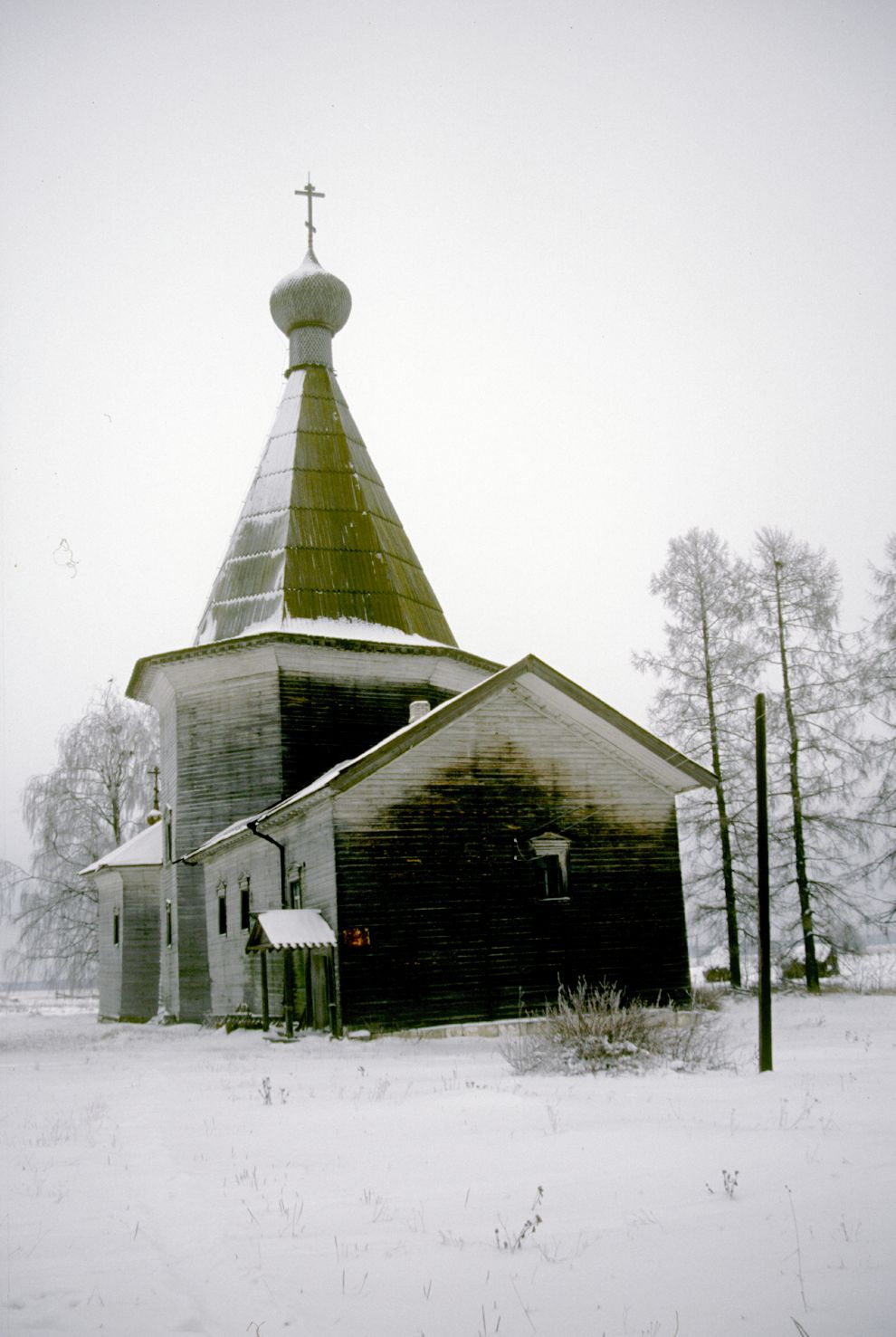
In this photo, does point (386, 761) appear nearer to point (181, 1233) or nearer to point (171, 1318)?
point (181, 1233)

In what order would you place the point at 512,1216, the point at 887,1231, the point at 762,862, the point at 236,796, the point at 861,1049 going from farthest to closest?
the point at 236,796
the point at 861,1049
the point at 762,862
the point at 512,1216
the point at 887,1231

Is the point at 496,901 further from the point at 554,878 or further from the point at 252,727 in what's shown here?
the point at 252,727

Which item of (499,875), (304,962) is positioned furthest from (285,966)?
(499,875)

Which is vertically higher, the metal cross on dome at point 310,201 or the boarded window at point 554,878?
the metal cross on dome at point 310,201

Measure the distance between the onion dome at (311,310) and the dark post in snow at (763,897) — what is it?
740 inches

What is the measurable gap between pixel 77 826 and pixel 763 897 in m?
26.0

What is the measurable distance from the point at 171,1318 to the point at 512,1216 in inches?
84.5

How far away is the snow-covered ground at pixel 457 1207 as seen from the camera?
15.3 feet

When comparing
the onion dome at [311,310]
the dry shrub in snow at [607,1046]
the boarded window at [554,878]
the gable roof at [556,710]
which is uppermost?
the onion dome at [311,310]

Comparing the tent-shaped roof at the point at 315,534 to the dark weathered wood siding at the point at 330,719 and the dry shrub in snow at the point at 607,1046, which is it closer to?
the dark weathered wood siding at the point at 330,719

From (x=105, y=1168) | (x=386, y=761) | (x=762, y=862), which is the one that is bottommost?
(x=105, y=1168)

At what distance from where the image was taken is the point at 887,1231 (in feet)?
18.2

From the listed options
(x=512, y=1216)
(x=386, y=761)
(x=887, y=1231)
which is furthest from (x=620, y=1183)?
(x=386, y=761)

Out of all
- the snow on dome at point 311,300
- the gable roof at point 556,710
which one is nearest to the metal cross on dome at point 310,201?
the snow on dome at point 311,300
